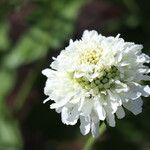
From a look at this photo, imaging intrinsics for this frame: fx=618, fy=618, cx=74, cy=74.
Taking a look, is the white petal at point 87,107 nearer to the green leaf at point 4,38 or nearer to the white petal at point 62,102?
the white petal at point 62,102

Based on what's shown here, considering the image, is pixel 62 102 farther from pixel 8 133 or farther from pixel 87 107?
pixel 8 133

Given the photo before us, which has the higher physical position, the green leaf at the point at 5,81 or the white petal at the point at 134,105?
the green leaf at the point at 5,81

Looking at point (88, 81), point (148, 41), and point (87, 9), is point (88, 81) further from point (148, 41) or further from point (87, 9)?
point (87, 9)

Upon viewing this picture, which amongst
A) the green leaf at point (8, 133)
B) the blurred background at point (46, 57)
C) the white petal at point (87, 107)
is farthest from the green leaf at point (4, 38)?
the white petal at point (87, 107)

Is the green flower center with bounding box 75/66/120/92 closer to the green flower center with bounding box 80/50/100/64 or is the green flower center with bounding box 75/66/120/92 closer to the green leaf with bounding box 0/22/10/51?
the green flower center with bounding box 80/50/100/64

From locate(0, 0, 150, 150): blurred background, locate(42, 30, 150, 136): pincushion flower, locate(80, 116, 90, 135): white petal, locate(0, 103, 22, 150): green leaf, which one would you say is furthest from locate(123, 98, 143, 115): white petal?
locate(0, 103, 22, 150): green leaf

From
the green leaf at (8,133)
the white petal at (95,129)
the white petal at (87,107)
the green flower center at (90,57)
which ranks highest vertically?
the green leaf at (8,133)
